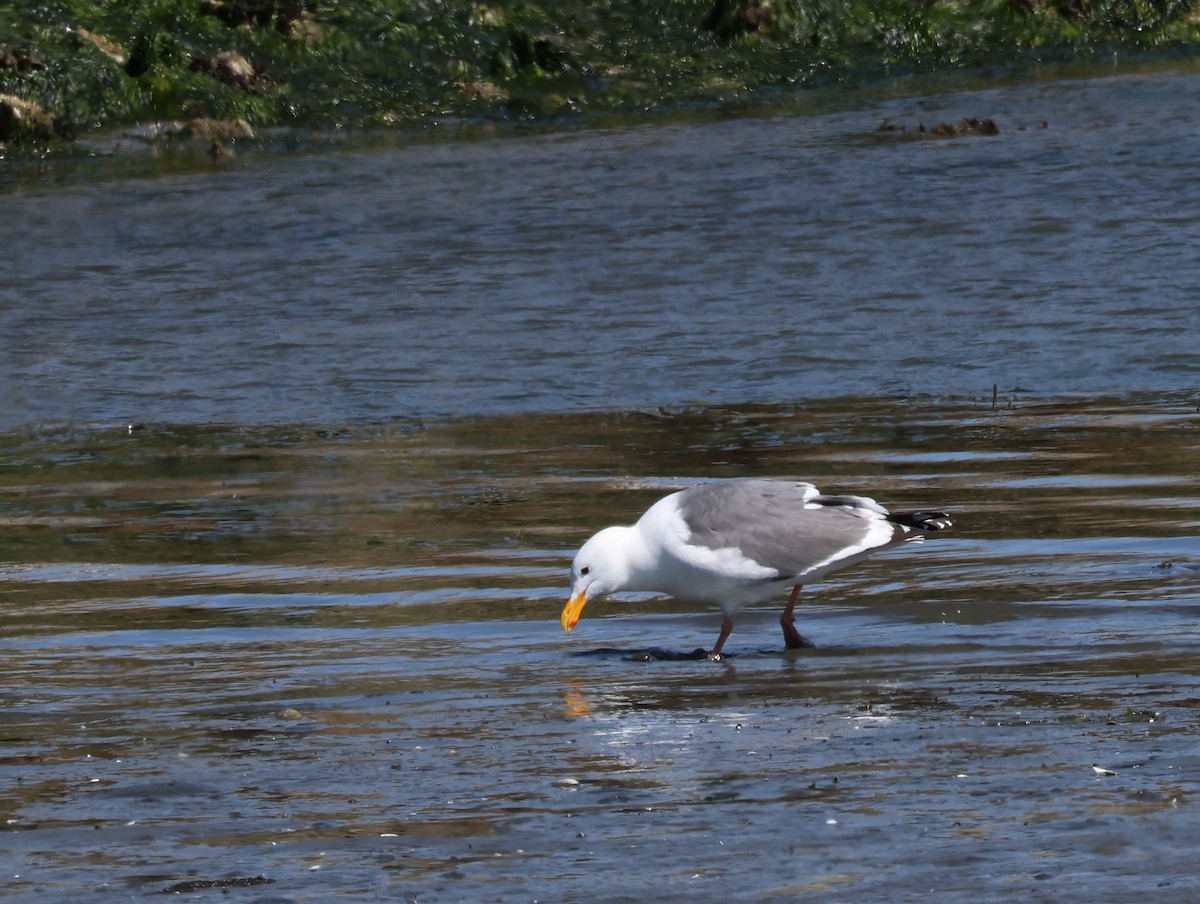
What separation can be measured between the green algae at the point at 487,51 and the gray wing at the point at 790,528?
1458cm

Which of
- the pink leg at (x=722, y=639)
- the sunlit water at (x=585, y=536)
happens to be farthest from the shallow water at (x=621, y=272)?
the pink leg at (x=722, y=639)

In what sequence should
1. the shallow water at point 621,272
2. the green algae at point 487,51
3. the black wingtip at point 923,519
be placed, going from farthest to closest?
the green algae at point 487,51 → the shallow water at point 621,272 → the black wingtip at point 923,519

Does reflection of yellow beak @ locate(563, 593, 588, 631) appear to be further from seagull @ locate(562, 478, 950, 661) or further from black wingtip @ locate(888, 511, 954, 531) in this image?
black wingtip @ locate(888, 511, 954, 531)

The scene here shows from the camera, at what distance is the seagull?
568 cm

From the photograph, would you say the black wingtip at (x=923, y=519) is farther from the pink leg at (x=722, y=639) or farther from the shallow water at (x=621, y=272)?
the shallow water at (x=621, y=272)

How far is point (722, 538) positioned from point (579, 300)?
6.49 meters

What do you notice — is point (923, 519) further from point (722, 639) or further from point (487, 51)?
point (487, 51)

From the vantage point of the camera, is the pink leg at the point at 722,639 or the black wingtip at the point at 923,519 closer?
the black wingtip at the point at 923,519

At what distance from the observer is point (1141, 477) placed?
7.40 metres

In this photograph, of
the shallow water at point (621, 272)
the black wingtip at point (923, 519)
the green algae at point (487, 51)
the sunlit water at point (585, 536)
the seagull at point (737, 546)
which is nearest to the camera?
the sunlit water at point (585, 536)

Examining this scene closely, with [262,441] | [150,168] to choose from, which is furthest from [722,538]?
[150,168]

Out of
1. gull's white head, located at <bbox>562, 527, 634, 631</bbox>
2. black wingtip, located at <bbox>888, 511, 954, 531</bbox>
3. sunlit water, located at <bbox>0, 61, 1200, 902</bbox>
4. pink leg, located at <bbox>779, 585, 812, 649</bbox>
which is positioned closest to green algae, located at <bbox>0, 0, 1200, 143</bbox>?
sunlit water, located at <bbox>0, 61, 1200, 902</bbox>

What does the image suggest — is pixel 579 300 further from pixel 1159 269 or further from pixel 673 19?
pixel 673 19

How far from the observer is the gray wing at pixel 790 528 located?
18.6 ft
